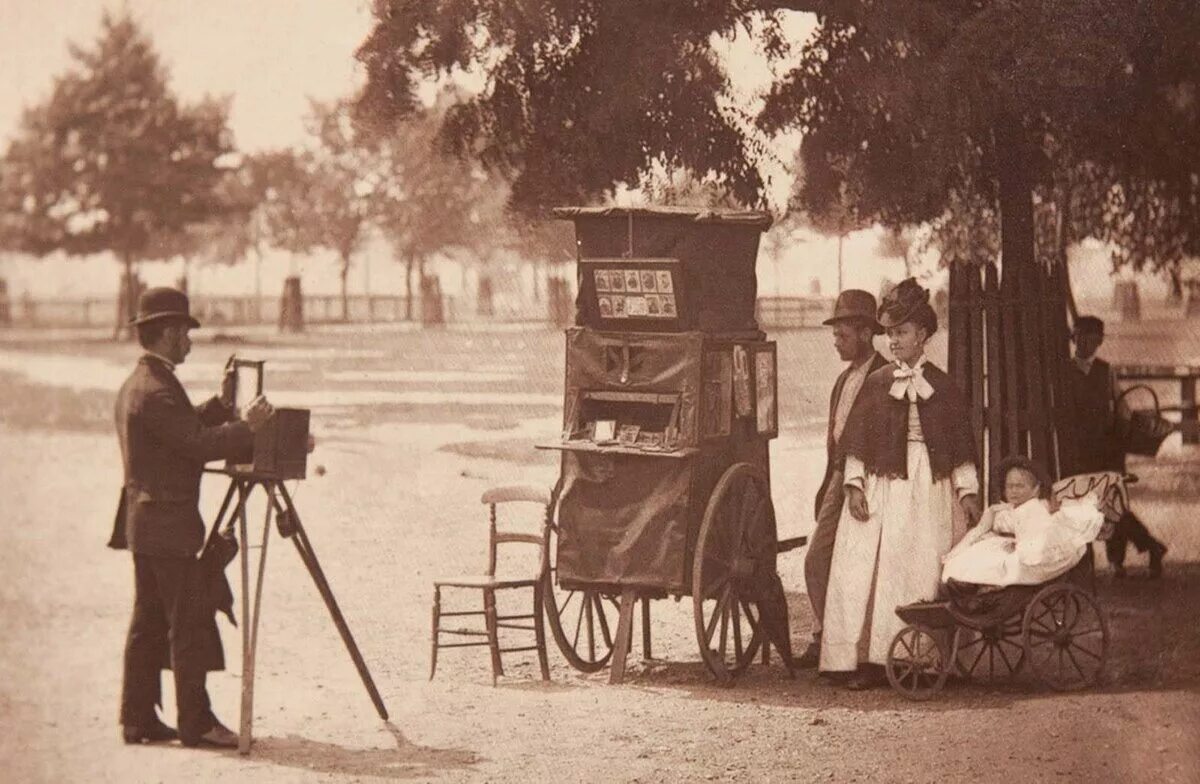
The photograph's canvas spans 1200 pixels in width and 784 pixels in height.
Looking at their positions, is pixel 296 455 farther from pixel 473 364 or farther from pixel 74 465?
pixel 473 364

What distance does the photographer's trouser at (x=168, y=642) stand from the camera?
16.5 feet

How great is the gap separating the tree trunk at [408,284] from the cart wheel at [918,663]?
2.53 m

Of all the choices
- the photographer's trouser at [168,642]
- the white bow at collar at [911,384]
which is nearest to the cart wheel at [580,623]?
the white bow at collar at [911,384]

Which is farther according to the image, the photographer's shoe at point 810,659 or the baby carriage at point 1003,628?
the photographer's shoe at point 810,659

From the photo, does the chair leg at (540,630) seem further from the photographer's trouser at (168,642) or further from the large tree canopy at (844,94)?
the large tree canopy at (844,94)

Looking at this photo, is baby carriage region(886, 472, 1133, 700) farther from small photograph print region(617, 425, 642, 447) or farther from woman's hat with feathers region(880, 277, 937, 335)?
small photograph print region(617, 425, 642, 447)

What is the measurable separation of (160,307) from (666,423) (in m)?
2.04

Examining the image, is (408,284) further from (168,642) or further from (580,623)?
(168,642)

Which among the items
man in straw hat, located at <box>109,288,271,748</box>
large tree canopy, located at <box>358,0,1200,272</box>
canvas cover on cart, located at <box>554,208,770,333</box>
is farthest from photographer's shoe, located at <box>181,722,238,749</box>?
large tree canopy, located at <box>358,0,1200,272</box>

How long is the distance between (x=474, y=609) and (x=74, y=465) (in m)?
1.82

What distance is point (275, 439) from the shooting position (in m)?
5.05

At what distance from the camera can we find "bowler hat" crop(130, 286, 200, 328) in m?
4.96

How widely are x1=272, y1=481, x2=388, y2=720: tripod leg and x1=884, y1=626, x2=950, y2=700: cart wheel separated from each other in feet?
5.98

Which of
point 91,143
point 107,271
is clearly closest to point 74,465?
point 107,271
